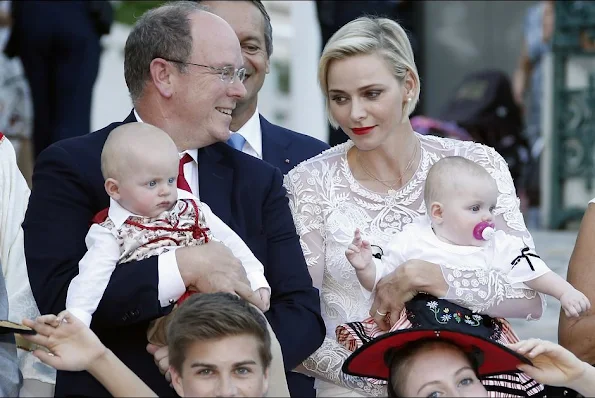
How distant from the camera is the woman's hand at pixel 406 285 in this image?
12.2ft

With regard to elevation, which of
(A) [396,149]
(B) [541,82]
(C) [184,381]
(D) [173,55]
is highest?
(D) [173,55]

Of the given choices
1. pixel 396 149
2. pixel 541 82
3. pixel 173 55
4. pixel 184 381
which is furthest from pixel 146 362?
pixel 541 82

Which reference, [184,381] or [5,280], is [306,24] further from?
Answer: [184,381]

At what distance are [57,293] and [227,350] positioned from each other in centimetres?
67

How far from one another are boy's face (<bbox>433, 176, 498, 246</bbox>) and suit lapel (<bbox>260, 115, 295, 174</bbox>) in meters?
1.16

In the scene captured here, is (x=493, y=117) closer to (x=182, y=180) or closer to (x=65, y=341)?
(x=182, y=180)

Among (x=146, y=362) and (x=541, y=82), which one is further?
(x=541, y=82)

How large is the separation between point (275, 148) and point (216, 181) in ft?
3.69

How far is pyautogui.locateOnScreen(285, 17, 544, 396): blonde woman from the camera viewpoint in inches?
162

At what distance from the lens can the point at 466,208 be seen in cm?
375

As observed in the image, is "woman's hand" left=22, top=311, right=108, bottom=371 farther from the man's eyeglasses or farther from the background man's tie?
the background man's tie

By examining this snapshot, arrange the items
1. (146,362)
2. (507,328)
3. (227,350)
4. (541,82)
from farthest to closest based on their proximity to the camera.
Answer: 1. (541,82)
2. (507,328)
3. (146,362)
4. (227,350)

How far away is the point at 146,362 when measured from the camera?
3.52m

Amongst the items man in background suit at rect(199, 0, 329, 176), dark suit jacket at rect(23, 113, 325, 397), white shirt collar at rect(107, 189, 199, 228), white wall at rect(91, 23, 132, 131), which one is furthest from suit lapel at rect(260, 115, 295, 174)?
white wall at rect(91, 23, 132, 131)
